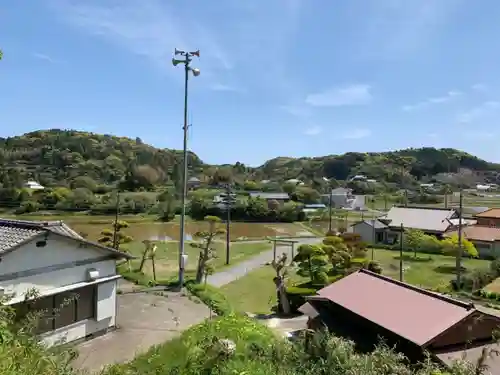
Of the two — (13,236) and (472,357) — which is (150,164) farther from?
(472,357)

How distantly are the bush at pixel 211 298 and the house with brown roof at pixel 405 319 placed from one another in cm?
297

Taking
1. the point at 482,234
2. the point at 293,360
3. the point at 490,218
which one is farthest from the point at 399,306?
the point at 490,218

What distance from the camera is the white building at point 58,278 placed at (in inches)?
297

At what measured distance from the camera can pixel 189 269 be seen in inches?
796

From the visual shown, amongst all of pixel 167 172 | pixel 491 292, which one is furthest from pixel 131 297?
pixel 167 172

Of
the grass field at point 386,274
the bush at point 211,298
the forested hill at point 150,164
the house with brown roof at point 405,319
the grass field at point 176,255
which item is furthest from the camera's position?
the forested hill at point 150,164

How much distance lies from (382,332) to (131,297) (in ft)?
24.4

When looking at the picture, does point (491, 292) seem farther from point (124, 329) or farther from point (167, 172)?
point (167, 172)

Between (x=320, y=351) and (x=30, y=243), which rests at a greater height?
(x=30, y=243)

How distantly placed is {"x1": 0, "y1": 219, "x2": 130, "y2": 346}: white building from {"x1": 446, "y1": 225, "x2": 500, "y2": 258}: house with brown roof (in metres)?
24.3

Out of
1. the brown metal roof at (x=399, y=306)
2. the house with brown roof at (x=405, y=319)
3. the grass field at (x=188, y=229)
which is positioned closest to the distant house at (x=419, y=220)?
the grass field at (x=188, y=229)

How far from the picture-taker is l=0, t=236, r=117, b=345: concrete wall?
753 centimetres

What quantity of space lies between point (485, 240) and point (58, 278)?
84.9 ft

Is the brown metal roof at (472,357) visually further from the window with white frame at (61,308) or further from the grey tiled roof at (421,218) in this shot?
the grey tiled roof at (421,218)
